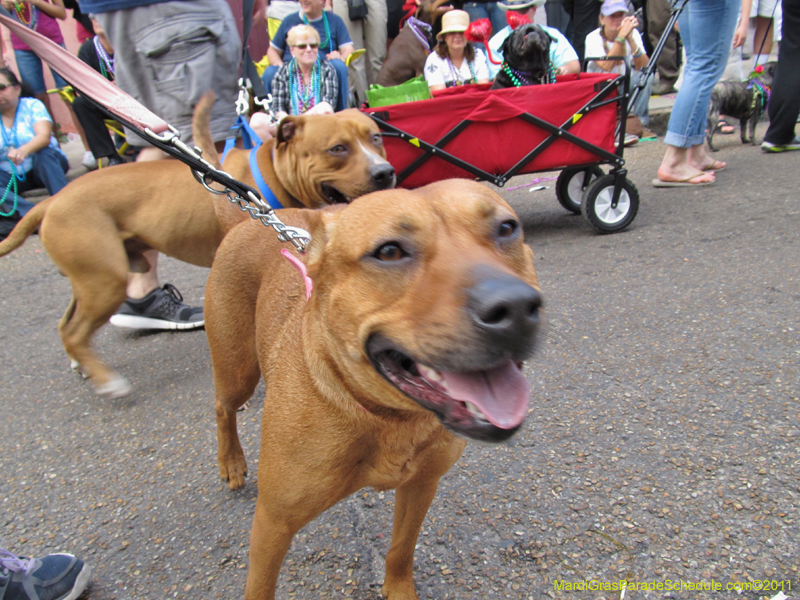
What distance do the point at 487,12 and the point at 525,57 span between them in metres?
4.05

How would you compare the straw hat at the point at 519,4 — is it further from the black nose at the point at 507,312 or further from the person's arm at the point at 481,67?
the black nose at the point at 507,312

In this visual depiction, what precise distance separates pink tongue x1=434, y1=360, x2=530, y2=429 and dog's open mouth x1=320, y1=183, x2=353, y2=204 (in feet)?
8.44

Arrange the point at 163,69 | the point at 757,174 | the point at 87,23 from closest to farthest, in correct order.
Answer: the point at 163,69 < the point at 757,174 < the point at 87,23

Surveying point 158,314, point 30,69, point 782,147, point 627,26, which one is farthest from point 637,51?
point 30,69

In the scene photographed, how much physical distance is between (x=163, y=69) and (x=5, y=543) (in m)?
2.62

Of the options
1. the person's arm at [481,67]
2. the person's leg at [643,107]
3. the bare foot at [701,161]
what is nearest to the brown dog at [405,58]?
the person's arm at [481,67]

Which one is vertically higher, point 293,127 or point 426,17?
point 426,17

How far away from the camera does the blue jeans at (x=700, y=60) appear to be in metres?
5.09

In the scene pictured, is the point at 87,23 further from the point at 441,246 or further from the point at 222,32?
the point at 441,246

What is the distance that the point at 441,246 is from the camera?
1370mm

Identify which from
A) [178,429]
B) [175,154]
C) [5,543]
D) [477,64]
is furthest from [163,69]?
[477,64]

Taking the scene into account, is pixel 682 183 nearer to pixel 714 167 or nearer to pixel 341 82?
pixel 714 167

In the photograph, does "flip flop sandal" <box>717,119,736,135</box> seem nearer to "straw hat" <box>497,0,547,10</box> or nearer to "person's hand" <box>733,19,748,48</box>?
"person's hand" <box>733,19,748,48</box>

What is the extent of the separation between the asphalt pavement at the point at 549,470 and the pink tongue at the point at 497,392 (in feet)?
0.36
